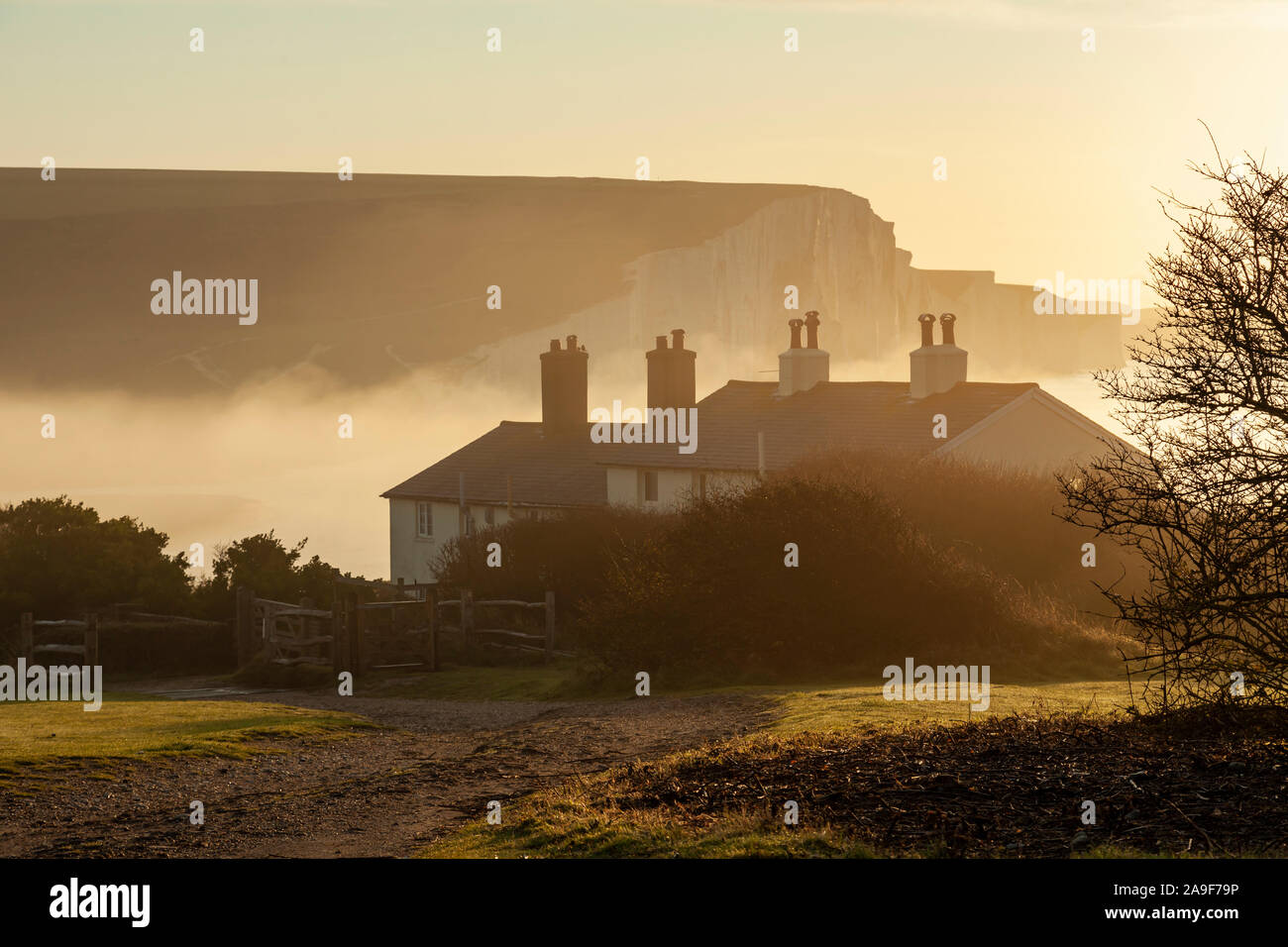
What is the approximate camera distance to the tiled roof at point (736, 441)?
4172 centimetres

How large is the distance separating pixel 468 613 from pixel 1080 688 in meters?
14.3

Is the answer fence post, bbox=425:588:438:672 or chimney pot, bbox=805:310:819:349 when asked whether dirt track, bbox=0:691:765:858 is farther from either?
chimney pot, bbox=805:310:819:349

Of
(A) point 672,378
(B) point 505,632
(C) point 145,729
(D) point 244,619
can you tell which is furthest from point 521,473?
(C) point 145,729

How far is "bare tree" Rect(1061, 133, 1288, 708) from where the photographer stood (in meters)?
11.4

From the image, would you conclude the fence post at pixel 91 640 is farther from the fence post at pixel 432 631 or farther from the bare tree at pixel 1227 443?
the bare tree at pixel 1227 443

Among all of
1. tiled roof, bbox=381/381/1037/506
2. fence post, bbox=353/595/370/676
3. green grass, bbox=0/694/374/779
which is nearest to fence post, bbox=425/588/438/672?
fence post, bbox=353/595/370/676

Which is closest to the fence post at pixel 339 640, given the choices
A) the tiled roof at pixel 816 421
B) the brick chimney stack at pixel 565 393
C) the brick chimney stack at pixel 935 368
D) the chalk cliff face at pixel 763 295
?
the tiled roof at pixel 816 421

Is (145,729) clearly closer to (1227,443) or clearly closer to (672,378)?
(1227,443)

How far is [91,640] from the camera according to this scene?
29.7 metres

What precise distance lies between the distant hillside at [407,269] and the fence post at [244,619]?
11887 centimetres

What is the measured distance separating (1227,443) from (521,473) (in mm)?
41747

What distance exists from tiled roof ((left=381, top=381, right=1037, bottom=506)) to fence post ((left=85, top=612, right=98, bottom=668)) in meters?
17.1

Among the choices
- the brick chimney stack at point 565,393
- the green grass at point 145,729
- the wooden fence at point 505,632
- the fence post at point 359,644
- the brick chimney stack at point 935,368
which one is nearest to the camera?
the green grass at point 145,729

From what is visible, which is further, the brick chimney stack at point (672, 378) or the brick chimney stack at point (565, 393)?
the brick chimney stack at point (565, 393)
